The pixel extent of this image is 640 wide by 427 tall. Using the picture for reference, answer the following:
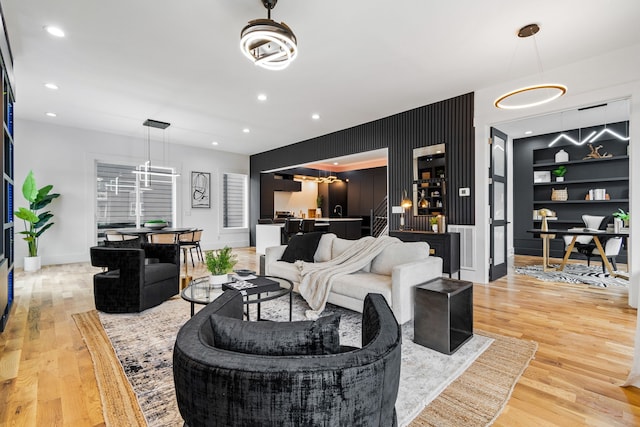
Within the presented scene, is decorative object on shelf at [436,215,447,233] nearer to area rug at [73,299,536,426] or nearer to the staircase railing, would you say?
area rug at [73,299,536,426]

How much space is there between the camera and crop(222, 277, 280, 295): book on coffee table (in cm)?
244

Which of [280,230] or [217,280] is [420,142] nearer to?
[280,230]

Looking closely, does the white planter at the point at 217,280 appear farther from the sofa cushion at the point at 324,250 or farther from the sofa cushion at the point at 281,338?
the sofa cushion at the point at 281,338

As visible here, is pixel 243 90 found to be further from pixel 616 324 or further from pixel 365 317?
pixel 616 324

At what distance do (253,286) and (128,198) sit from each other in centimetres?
689

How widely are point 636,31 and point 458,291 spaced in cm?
355

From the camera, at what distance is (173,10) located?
2916 millimetres

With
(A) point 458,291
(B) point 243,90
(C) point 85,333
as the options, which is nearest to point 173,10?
(B) point 243,90

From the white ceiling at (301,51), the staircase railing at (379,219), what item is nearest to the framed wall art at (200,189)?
the white ceiling at (301,51)

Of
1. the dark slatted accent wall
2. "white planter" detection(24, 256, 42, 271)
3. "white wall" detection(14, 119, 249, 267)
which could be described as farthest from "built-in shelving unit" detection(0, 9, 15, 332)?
the dark slatted accent wall

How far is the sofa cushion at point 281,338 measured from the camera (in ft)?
3.17

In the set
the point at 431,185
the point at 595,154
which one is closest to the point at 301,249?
the point at 431,185

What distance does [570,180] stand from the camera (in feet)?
23.6

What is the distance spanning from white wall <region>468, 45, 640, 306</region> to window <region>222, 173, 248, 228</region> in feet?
23.2
